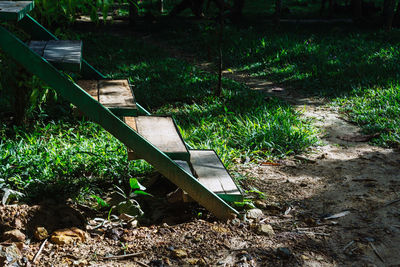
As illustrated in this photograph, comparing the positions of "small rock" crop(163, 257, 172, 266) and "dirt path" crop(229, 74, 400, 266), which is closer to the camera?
"small rock" crop(163, 257, 172, 266)

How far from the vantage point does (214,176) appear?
3090 mm

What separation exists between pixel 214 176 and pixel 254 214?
0.38 m

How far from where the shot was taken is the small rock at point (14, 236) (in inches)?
99.2

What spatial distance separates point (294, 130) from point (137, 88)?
2698mm

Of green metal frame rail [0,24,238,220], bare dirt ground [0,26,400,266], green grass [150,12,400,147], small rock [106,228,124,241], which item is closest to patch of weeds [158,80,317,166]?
bare dirt ground [0,26,400,266]

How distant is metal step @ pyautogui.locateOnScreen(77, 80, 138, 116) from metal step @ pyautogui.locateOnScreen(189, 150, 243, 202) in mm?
701

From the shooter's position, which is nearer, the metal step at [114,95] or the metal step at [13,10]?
the metal step at [13,10]

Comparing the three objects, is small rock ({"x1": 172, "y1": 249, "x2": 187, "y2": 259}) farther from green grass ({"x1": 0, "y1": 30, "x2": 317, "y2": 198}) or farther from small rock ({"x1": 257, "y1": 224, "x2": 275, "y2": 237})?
green grass ({"x1": 0, "y1": 30, "x2": 317, "y2": 198})

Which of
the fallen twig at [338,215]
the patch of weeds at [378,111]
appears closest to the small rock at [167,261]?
the fallen twig at [338,215]

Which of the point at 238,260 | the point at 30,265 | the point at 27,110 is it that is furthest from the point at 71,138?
the point at 238,260

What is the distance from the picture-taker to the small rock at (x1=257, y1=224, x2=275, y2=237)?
2717 millimetres

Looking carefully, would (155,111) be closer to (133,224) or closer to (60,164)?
(60,164)

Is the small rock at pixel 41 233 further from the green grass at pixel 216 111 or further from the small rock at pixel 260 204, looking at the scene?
the green grass at pixel 216 111

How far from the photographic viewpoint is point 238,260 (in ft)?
7.93
